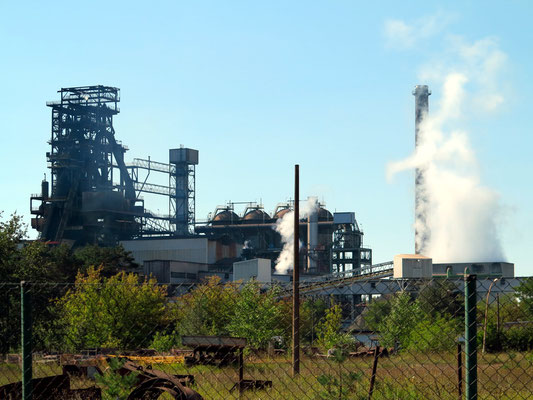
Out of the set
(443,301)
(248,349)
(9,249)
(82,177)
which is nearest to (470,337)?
(248,349)

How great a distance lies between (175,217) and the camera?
103 m

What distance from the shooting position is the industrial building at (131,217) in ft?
304

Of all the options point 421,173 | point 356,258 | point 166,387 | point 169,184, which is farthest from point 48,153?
point 166,387

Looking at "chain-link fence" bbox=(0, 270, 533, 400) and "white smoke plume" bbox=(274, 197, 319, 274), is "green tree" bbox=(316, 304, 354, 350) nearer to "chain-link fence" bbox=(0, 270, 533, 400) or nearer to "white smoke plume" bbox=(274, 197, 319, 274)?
"chain-link fence" bbox=(0, 270, 533, 400)

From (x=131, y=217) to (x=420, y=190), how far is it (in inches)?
1592

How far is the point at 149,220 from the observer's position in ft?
337

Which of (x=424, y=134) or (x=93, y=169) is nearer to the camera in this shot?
(x=93, y=169)

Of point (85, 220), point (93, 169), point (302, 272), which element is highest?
point (93, 169)

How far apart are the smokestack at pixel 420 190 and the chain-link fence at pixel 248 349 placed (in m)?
37.6

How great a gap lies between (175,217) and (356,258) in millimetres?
26242

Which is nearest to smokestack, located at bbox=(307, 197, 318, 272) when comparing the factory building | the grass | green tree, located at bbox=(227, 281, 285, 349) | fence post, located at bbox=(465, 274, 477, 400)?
the factory building

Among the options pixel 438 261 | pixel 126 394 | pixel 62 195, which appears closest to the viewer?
pixel 126 394

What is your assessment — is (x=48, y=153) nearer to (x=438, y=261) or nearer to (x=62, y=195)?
(x=62, y=195)

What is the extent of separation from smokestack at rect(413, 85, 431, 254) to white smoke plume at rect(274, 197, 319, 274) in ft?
47.0
